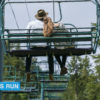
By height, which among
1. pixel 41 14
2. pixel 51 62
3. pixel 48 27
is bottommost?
pixel 51 62

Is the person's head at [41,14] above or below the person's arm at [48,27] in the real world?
above

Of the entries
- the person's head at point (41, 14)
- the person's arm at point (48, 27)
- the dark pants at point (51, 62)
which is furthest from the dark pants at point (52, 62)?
the person's head at point (41, 14)

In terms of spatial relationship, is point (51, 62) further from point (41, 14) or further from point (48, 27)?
point (41, 14)

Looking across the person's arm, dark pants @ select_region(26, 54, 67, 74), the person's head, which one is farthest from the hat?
dark pants @ select_region(26, 54, 67, 74)

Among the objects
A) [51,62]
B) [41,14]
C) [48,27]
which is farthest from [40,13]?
[51,62]

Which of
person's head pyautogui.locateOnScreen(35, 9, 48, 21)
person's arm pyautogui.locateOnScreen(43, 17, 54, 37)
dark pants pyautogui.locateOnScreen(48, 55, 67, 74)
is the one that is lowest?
dark pants pyautogui.locateOnScreen(48, 55, 67, 74)

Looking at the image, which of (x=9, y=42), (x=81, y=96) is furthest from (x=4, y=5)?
(x=81, y=96)

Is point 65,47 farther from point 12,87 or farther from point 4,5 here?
point 12,87

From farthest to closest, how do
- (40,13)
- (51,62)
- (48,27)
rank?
(51,62)
(40,13)
(48,27)

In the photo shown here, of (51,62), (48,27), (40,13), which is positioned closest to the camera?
(48,27)

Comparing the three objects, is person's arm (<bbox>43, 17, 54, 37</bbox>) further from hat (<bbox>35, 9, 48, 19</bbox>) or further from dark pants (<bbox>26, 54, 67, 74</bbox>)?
dark pants (<bbox>26, 54, 67, 74</bbox>)

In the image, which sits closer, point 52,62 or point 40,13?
point 40,13

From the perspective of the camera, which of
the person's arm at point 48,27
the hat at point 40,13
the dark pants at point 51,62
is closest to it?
the person's arm at point 48,27

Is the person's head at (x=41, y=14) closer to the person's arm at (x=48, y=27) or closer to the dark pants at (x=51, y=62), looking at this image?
the person's arm at (x=48, y=27)
